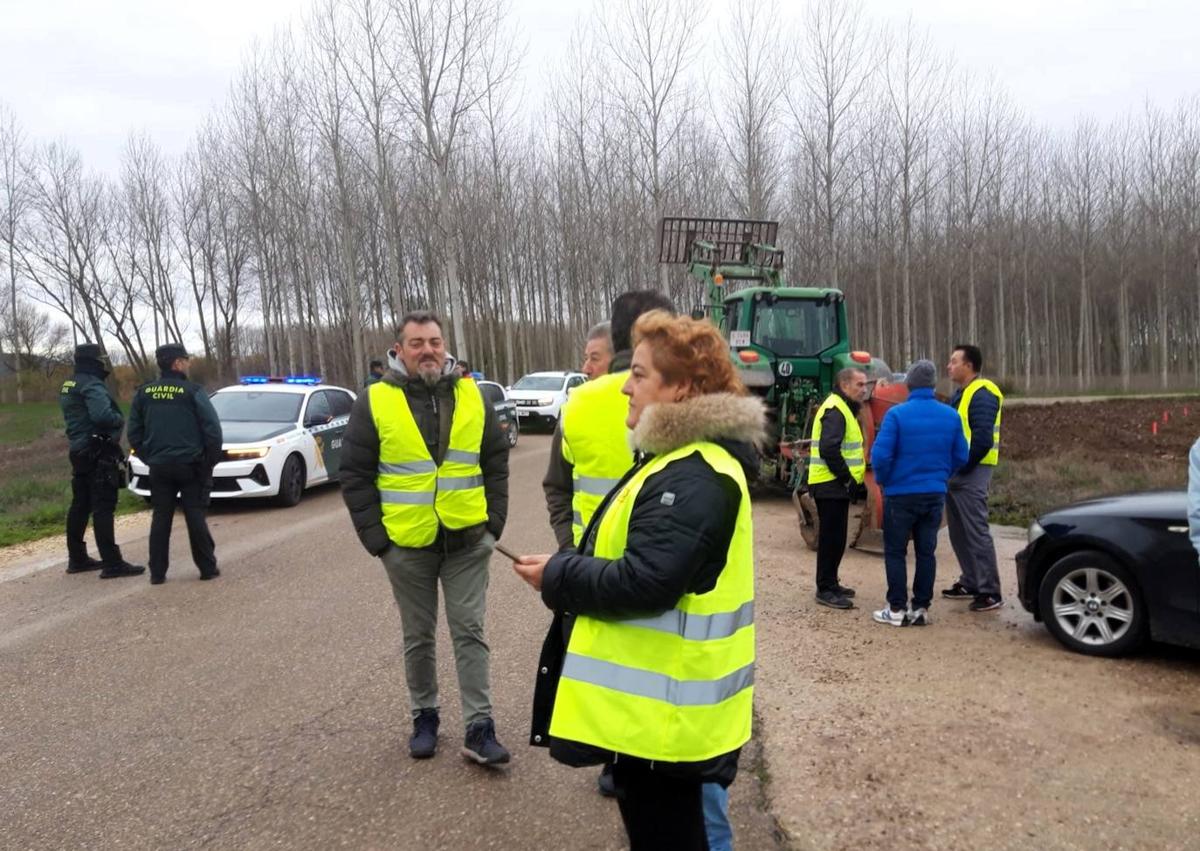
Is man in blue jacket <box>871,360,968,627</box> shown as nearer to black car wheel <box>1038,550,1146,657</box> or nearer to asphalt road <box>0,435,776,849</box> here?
black car wheel <box>1038,550,1146,657</box>

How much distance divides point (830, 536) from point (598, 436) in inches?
135

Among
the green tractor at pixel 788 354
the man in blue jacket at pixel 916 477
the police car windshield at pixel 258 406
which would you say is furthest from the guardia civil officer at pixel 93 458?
the man in blue jacket at pixel 916 477

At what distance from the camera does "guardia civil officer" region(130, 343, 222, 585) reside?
7.26 m

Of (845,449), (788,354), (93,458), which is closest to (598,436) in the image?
(845,449)

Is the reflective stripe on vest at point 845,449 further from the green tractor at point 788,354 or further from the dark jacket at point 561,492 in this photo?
the green tractor at point 788,354

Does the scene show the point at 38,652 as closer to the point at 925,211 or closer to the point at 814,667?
the point at 814,667

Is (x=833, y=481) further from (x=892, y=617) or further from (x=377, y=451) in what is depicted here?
(x=377, y=451)

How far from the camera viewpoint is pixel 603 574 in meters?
1.99

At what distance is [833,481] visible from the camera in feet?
20.2

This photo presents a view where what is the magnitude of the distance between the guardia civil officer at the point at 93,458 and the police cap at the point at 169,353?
0.71 meters

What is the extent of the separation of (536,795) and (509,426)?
48.7ft

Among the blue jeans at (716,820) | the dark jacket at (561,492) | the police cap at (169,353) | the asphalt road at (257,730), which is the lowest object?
the asphalt road at (257,730)

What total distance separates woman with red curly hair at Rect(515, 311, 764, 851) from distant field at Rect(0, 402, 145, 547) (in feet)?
28.1

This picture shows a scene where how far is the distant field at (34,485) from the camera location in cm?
1038
